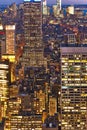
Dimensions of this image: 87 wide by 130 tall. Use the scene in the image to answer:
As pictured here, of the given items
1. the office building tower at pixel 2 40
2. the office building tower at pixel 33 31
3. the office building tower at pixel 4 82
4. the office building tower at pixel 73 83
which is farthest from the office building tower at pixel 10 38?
the office building tower at pixel 73 83

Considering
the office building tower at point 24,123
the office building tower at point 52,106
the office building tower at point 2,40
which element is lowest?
the office building tower at point 52,106

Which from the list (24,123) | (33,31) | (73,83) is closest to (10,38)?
(33,31)

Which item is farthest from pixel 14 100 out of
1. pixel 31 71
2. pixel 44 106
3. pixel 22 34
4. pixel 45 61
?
pixel 22 34

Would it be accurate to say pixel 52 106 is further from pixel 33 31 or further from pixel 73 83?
pixel 33 31

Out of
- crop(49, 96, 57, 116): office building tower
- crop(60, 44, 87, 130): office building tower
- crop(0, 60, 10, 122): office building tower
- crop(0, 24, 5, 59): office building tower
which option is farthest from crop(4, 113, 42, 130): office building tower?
crop(0, 24, 5, 59): office building tower

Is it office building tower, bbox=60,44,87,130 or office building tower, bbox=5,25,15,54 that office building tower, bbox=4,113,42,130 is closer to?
office building tower, bbox=60,44,87,130

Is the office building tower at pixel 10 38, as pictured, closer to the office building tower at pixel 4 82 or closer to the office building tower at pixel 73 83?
the office building tower at pixel 4 82

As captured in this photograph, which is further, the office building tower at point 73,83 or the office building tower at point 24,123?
the office building tower at point 73,83

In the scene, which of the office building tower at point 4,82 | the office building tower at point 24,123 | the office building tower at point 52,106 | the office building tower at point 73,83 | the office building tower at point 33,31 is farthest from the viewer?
the office building tower at point 33,31
